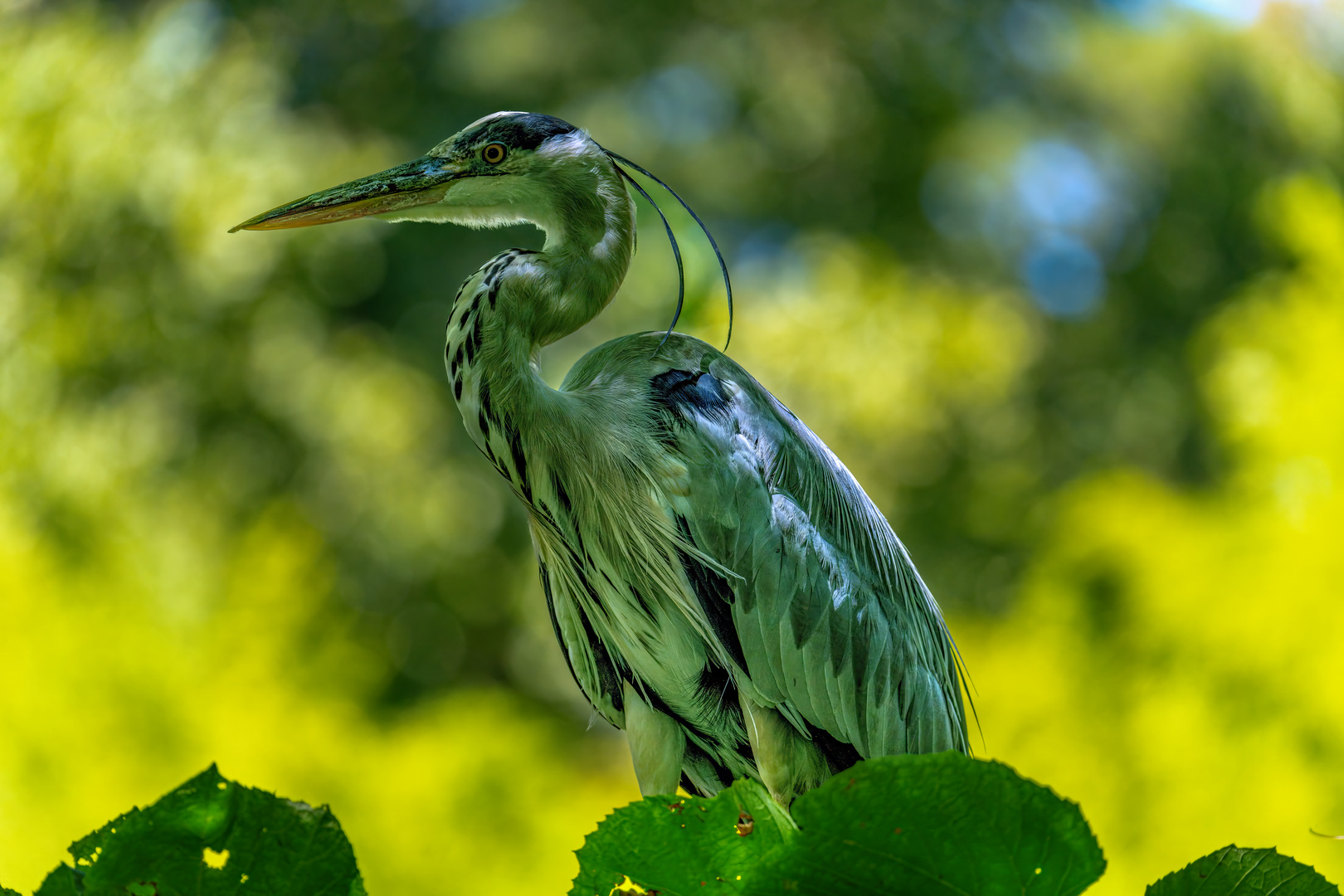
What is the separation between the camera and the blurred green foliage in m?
3.63

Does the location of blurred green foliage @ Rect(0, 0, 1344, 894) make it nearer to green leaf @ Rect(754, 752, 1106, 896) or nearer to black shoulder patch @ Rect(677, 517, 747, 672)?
black shoulder patch @ Rect(677, 517, 747, 672)

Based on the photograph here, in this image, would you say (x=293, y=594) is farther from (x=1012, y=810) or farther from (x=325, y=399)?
(x=1012, y=810)

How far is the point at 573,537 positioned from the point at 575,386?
0.28m

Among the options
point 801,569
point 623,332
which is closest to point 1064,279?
point 623,332

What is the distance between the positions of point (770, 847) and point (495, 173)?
116 centimetres

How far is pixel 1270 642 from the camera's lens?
11.7 feet

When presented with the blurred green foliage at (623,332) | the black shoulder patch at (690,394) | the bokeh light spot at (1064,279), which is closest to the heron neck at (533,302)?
the black shoulder patch at (690,394)

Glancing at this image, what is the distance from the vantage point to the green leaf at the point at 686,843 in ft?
1.41

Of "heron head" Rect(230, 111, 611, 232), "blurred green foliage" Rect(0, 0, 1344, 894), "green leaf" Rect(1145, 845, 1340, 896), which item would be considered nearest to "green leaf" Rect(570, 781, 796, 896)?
"green leaf" Rect(1145, 845, 1340, 896)

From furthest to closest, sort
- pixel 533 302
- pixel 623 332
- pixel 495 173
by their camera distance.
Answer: pixel 623 332, pixel 495 173, pixel 533 302

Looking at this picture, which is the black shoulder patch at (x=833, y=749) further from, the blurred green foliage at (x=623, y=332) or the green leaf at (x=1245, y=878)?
the blurred green foliage at (x=623, y=332)

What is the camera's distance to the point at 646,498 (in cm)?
136

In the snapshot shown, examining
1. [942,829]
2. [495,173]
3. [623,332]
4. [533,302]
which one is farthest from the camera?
[623,332]

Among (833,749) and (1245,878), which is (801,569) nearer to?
(833,749)
